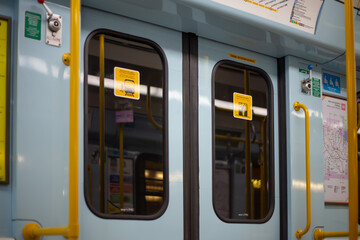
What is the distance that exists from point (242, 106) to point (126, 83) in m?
0.91

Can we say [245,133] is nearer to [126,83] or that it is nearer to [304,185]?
[304,185]

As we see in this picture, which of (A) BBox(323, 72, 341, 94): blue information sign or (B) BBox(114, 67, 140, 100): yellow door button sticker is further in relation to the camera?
(A) BBox(323, 72, 341, 94): blue information sign

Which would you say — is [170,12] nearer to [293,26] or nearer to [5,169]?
[293,26]

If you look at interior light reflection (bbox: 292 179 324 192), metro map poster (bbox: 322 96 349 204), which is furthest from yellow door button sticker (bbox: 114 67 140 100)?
metro map poster (bbox: 322 96 349 204)

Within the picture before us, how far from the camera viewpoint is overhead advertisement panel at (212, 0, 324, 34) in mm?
2930

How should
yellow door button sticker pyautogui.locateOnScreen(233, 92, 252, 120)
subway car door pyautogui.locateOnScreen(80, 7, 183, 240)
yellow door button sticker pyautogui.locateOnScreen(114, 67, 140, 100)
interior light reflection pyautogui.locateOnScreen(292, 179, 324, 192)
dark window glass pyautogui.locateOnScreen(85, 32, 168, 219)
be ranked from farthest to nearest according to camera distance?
dark window glass pyautogui.locateOnScreen(85, 32, 168, 219), interior light reflection pyautogui.locateOnScreen(292, 179, 324, 192), yellow door button sticker pyautogui.locateOnScreen(233, 92, 252, 120), yellow door button sticker pyautogui.locateOnScreen(114, 67, 140, 100), subway car door pyautogui.locateOnScreen(80, 7, 183, 240)

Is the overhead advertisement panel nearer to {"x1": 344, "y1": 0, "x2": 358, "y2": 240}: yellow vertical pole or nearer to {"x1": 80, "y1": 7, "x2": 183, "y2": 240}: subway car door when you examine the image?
{"x1": 80, "y1": 7, "x2": 183, "y2": 240}: subway car door

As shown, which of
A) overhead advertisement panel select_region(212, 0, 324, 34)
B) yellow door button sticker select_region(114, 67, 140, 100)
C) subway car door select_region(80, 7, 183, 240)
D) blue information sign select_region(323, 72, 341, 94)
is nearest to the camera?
subway car door select_region(80, 7, 183, 240)

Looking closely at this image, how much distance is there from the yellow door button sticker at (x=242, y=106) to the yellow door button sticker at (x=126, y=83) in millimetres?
772

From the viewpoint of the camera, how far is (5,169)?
2211mm

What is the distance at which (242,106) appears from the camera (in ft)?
10.8

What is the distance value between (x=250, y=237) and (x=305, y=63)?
54.3 inches

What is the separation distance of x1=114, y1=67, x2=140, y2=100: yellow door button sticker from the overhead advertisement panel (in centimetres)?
68

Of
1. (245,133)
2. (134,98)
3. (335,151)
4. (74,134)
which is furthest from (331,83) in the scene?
(74,134)
